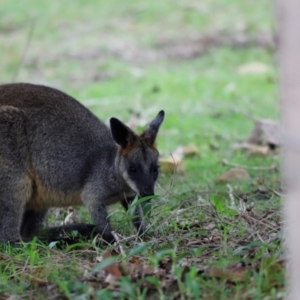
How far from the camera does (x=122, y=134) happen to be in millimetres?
5609

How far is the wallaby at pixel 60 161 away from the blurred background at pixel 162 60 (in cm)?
255

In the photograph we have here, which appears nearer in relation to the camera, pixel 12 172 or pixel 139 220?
pixel 139 220

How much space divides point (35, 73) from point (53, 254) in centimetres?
883

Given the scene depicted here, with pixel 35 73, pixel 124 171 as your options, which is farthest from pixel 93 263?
pixel 35 73

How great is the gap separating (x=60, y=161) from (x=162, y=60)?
8538 millimetres

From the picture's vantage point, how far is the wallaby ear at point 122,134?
5.52 m

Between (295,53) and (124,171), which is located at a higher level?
(295,53)

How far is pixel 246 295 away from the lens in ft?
12.4

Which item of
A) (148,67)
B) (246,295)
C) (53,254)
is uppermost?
(246,295)

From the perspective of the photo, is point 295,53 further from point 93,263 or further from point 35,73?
point 35,73

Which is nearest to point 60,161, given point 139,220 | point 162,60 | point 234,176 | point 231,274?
point 139,220

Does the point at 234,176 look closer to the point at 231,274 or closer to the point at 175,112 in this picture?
the point at 231,274

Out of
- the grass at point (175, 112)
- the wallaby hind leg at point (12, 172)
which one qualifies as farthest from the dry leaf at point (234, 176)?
the wallaby hind leg at point (12, 172)

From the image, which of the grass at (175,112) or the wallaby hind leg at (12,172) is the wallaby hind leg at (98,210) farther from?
the wallaby hind leg at (12,172)
